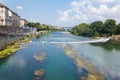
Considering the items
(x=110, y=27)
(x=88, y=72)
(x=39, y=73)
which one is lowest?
(x=39, y=73)

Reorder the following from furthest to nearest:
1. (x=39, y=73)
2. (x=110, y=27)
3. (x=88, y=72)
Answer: (x=110, y=27) < (x=88, y=72) < (x=39, y=73)

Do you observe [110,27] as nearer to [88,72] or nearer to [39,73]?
[88,72]

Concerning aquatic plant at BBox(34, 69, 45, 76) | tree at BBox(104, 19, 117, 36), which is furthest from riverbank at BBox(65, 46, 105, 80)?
tree at BBox(104, 19, 117, 36)

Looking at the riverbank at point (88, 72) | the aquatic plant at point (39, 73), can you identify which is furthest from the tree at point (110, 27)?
the aquatic plant at point (39, 73)

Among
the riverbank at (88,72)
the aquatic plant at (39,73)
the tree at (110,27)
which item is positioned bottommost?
the aquatic plant at (39,73)

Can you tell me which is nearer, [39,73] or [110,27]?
[39,73]

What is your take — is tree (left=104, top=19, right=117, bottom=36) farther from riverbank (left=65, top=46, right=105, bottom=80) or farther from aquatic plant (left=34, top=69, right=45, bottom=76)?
aquatic plant (left=34, top=69, right=45, bottom=76)

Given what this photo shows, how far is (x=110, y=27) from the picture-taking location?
5157 inches

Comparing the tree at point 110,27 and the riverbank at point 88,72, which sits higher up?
the tree at point 110,27

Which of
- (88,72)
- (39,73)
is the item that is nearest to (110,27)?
(88,72)

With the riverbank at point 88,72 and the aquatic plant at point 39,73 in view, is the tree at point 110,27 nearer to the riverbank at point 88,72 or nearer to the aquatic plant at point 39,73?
the riverbank at point 88,72

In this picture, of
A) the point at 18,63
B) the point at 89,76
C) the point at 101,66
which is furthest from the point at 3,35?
the point at 89,76

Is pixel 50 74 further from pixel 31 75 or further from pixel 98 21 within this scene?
pixel 98 21

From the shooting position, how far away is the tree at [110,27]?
424ft
